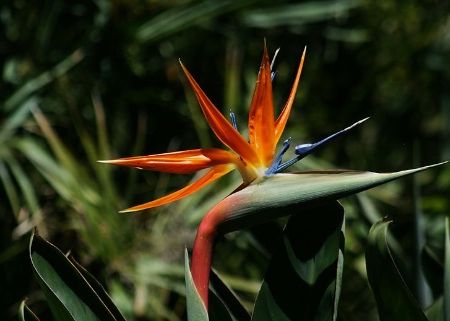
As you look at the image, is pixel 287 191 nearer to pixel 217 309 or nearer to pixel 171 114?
pixel 217 309

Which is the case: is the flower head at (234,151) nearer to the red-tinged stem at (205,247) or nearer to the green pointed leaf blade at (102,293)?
the red-tinged stem at (205,247)

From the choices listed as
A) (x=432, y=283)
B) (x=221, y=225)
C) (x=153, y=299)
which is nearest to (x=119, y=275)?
(x=153, y=299)

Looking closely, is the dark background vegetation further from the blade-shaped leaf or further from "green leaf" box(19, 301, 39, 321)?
"green leaf" box(19, 301, 39, 321)

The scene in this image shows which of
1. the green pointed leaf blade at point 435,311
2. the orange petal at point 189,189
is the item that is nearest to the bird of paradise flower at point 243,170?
the orange petal at point 189,189

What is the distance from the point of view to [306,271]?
951mm

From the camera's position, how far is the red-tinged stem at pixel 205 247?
2.74 ft

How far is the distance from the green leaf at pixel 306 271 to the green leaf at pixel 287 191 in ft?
0.40

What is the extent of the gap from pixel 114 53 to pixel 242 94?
0.43 meters

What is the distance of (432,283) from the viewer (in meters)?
1.34

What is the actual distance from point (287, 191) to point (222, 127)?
91mm

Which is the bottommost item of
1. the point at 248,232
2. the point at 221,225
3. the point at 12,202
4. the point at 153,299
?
the point at 153,299

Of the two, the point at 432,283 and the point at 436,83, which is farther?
the point at 436,83

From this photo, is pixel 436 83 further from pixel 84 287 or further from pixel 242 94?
Result: pixel 84 287

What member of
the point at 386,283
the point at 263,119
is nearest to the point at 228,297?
the point at 386,283
